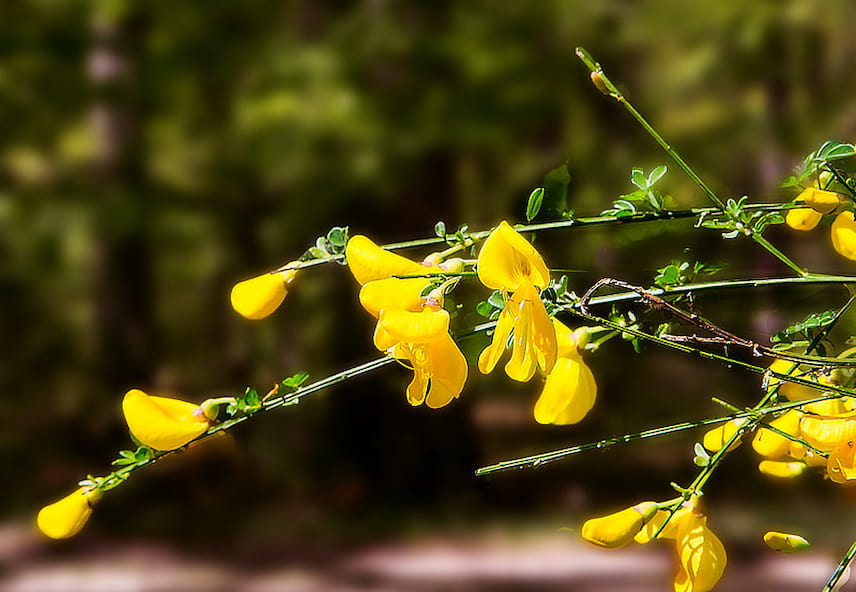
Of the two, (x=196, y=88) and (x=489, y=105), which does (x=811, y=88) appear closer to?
(x=489, y=105)

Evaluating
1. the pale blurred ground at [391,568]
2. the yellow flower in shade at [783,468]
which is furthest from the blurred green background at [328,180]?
the yellow flower in shade at [783,468]

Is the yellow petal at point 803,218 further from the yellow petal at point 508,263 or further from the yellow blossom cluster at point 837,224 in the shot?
the yellow petal at point 508,263

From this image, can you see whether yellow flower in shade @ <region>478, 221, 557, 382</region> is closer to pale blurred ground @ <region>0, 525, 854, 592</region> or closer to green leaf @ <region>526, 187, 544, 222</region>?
green leaf @ <region>526, 187, 544, 222</region>

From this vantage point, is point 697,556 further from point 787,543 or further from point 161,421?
point 161,421

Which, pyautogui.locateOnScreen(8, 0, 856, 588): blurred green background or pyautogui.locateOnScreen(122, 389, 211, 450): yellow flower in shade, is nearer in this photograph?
pyautogui.locateOnScreen(122, 389, 211, 450): yellow flower in shade

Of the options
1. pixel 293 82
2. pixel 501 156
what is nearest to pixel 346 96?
pixel 293 82

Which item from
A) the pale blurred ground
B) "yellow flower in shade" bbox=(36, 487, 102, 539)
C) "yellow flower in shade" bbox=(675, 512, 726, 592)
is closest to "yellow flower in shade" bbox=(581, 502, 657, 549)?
"yellow flower in shade" bbox=(675, 512, 726, 592)

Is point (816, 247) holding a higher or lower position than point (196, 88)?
lower

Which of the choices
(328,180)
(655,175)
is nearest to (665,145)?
(655,175)
